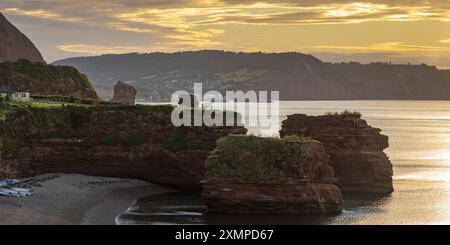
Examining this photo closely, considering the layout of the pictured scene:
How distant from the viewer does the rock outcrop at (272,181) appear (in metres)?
86.9

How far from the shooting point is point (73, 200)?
309ft

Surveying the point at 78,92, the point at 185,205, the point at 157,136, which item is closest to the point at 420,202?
the point at 185,205

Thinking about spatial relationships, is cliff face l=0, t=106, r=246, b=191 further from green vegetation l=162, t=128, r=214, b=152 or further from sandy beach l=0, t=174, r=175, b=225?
sandy beach l=0, t=174, r=175, b=225

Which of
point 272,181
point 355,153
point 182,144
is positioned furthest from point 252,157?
point 182,144

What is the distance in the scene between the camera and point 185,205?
97.6 m

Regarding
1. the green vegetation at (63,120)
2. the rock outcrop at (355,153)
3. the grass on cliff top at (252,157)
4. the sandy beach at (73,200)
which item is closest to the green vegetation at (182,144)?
the green vegetation at (63,120)

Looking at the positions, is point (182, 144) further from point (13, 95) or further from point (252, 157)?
point (13, 95)

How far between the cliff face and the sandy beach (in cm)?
302

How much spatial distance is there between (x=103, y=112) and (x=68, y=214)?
37812mm

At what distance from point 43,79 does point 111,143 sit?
38.8 metres

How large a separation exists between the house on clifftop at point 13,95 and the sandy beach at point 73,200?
2503 centimetres

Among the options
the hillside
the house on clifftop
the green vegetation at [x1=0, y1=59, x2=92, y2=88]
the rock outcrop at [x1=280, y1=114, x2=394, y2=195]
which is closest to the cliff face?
the rock outcrop at [x1=280, y1=114, x2=394, y2=195]

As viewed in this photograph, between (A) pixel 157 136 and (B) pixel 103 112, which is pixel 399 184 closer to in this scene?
(A) pixel 157 136

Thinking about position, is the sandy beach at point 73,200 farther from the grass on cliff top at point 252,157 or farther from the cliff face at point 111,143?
the grass on cliff top at point 252,157
